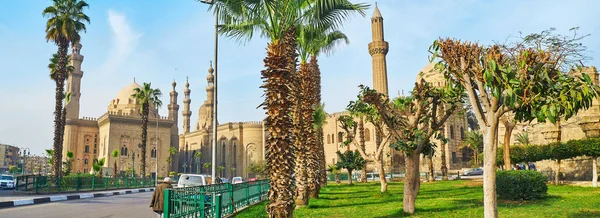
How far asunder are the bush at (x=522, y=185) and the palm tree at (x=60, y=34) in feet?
80.1

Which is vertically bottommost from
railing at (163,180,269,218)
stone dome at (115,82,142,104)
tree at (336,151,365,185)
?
railing at (163,180,269,218)

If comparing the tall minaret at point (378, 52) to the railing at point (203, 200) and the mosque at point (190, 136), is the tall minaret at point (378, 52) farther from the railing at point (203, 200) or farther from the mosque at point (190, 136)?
the railing at point (203, 200)

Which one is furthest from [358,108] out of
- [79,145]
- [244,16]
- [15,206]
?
[79,145]

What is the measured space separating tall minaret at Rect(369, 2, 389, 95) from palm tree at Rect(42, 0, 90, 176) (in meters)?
36.2

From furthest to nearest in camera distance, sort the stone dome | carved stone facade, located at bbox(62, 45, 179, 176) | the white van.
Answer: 1. the stone dome
2. carved stone facade, located at bbox(62, 45, 179, 176)
3. the white van

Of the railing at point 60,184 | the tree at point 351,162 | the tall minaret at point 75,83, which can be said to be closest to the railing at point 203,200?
the railing at point 60,184

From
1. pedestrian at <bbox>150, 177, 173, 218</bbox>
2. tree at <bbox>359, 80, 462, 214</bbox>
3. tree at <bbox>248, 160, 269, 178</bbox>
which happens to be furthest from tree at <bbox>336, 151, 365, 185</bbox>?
tree at <bbox>248, 160, 269, 178</bbox>

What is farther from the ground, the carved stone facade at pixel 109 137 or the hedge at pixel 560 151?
the carved stone facade at pixel 109 137

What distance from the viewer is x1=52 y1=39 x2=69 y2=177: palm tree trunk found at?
26.4 m

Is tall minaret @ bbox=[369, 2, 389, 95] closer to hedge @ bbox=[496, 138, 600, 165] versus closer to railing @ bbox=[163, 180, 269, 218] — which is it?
hedge @ bbox=[496, 138, 600, 165]

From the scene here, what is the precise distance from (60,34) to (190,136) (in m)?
62.1

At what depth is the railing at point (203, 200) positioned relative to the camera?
838cm

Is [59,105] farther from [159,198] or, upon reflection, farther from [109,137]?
[109,137]

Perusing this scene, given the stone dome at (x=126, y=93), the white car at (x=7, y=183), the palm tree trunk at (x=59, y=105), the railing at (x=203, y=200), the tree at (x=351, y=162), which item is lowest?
the white car at (x=7, y=183)
